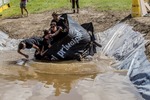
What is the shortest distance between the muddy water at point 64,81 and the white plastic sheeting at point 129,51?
24 cm

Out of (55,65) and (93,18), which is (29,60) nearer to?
(55,65)

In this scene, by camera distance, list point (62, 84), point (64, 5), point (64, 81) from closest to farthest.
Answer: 1. point (62, 84)
2. point (64, 81)
3. point (64, 5)

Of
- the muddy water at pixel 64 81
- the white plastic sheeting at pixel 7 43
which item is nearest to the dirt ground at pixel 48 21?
the white plastic sheeting at pixel 7 43

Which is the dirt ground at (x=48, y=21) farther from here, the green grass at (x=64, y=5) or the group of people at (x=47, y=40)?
the group of people at (x=47, y=40)

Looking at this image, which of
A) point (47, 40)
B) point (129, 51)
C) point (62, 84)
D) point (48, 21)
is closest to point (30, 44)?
point (47, 40)

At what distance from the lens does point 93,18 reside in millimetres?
18125

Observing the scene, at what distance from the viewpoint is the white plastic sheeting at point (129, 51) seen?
332 inches

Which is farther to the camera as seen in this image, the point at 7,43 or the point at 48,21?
the point at 48,21

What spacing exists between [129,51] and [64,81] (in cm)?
284

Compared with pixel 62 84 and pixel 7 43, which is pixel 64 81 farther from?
pixel 7 43

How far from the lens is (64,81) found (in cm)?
973

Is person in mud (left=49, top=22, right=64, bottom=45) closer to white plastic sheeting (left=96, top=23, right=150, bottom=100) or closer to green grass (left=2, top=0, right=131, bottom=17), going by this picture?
white plastic sheeting (left=96, top=23, right=150, bottom=100)

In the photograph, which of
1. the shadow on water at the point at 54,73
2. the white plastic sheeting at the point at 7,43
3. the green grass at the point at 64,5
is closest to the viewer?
the shadow on water at the point at 54,73

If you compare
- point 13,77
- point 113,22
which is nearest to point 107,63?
point 13,77
